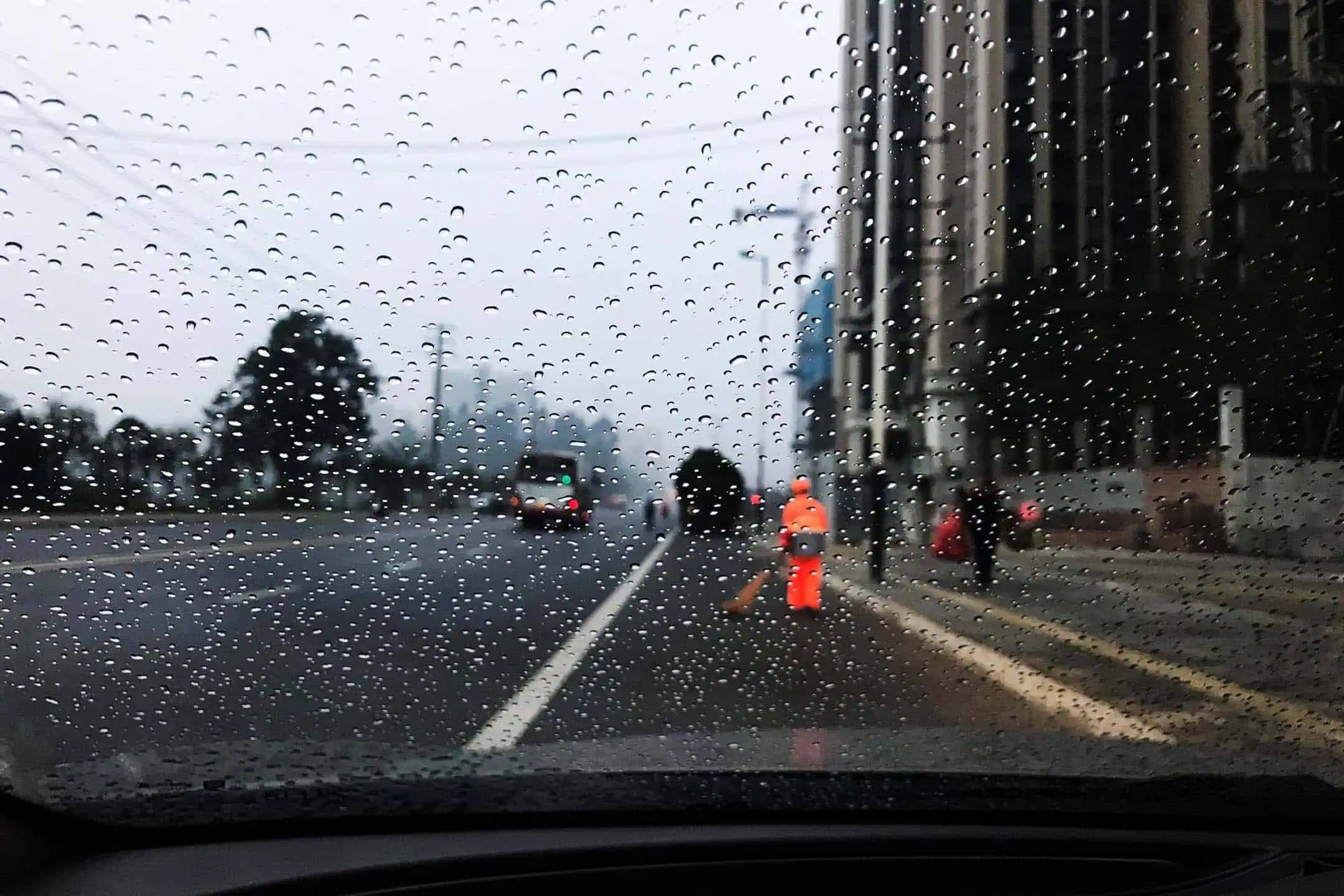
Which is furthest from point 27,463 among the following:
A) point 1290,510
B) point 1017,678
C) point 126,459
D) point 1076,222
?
point 1290,510

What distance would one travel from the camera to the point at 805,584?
679cm

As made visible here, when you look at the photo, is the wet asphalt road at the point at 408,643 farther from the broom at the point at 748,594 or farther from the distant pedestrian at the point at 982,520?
the distant pedestrian at the point at 982,520

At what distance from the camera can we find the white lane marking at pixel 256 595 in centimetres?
734

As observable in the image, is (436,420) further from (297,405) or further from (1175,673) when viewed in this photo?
(1175,673)

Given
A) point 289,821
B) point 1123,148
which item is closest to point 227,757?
point 289,821

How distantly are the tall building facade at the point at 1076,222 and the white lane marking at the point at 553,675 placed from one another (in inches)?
62.2

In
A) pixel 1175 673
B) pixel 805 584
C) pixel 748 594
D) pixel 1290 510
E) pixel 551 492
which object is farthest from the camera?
pixel 748 594

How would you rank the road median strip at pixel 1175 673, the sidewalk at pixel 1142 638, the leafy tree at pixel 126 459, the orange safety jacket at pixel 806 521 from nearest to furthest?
1. the road median strip at pixel 1175 673
2. the sidewalk at pixel 1142 638
3. the leafy tree at pixel 126 459
4. the orange safety jacket at pixel 806 521

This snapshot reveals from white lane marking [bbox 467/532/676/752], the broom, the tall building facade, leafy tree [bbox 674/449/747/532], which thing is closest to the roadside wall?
the tall building facade

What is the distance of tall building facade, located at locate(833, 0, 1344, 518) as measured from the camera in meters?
5.39

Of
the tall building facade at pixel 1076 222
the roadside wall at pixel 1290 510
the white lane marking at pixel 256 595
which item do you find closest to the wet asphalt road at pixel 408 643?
the white lane marking at pixel 256 595

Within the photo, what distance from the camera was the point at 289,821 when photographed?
2.88 m

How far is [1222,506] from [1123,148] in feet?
5.71

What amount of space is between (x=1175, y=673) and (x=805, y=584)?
212cm
